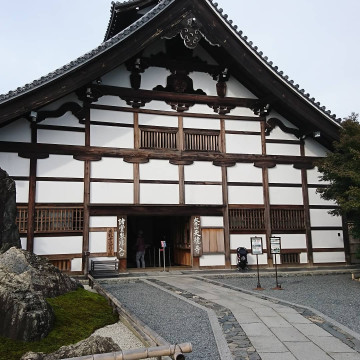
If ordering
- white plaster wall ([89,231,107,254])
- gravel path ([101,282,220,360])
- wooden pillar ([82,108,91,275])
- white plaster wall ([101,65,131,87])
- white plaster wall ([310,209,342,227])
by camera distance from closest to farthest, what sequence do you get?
1. gravel path ([101,282,220,360])
2. wooden pillar ([82,108,91,275])
3. white plaster wall ([89,231,107,254])
4. white plaster wall ([101,65,131,87])
5. white plaster wall ([310,209,342,227])

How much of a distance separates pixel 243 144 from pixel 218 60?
3506 millimetres

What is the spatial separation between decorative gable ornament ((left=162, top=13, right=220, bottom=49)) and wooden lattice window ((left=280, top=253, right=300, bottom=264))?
27.9ft

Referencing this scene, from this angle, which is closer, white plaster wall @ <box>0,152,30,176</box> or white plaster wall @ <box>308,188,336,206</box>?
white plaster wall @ <box>0,152,30,176</box>

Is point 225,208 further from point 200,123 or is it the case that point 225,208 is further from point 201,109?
point 201,109

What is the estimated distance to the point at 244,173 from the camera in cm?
1493

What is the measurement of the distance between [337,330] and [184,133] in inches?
384

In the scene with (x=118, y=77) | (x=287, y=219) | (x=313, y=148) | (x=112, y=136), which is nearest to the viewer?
(x=112, y=136)

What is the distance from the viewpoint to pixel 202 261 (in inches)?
551

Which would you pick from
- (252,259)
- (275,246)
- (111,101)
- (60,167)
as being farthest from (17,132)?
(252,259)

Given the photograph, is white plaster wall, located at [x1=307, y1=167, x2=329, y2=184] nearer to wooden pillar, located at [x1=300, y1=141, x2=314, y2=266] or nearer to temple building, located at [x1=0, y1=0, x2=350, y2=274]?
temple building, located at [x1=0, y1=0, x2=350, y2=274]

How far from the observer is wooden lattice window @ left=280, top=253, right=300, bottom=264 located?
14844 mm

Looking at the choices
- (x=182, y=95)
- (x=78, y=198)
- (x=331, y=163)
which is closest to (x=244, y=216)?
(x=331, y=163)

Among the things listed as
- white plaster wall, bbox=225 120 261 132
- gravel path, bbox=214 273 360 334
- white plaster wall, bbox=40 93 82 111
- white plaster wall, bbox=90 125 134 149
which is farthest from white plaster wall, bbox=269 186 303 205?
white plaster wall, bbox=40 93 82 111

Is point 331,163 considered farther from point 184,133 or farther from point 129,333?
point 129,333
